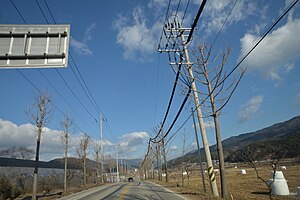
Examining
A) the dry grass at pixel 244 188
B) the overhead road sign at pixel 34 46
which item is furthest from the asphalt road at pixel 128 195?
the overhead road sign at pixel 34 46

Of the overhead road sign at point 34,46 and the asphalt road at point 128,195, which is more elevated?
the overhead road sign at point 34,46

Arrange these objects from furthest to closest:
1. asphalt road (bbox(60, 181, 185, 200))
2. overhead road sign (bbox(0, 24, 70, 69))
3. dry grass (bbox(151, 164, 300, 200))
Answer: asphalt road (bbox(60, 181, 185, 200)), dry grass (bbox(151, 164, 300, 200)), overhead road sign (bbox(0, 24, 70, 69))

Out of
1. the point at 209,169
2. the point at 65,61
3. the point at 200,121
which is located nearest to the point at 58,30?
the point at 65,61

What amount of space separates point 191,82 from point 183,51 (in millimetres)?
2412

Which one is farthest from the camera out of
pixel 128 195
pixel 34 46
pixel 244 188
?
pixel 244 188

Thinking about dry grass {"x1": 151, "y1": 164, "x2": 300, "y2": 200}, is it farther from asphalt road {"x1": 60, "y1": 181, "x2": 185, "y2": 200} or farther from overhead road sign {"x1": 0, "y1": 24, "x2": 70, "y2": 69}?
overhead road sign {"x1": 0, "y1": 24, "x2": 70, "y2": 69}

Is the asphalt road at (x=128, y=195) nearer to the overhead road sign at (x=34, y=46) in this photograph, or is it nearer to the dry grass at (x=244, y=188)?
the dry grass at (x=244, y=188)

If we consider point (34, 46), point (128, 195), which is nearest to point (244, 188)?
point (128, 195)

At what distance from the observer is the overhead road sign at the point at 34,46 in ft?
28.3

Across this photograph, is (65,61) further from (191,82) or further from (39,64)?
(191,82)

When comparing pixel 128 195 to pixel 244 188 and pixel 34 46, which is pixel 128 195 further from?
pixel 34 46

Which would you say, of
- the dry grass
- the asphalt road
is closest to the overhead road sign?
the asphalt road

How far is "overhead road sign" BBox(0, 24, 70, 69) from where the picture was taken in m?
8.62

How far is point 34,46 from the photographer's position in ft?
29.0
